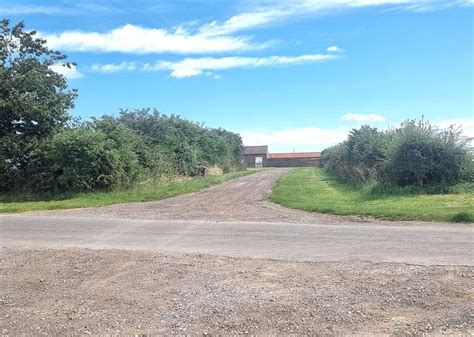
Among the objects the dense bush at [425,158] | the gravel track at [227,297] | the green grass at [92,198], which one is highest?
the dense bush at [425,158]

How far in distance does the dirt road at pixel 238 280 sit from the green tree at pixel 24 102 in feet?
39.1

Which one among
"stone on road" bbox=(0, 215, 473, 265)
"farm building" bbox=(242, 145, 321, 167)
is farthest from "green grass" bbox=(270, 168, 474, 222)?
"farm building" bbox=(242, 145, 321, 167)

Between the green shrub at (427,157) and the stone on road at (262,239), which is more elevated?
the green shrub at (427,157)

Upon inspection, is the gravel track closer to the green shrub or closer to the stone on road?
the stone on road

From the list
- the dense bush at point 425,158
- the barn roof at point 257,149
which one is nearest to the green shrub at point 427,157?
the dense bush at point 425,158

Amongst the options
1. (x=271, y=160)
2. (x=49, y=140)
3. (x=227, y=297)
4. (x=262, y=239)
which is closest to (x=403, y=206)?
(x=262, y=239)

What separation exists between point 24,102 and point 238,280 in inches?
756

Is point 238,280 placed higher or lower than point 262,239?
lower

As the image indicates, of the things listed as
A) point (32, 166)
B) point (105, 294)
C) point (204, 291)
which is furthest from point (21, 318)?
point (32, 166)

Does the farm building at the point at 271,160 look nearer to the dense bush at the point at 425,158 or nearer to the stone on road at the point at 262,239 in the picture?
the dense bush at the point at 425,158

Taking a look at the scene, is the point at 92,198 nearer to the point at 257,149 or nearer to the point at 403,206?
the point at 403,206

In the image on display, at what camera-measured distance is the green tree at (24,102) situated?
A: 2178 cm

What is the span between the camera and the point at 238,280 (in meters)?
6.57

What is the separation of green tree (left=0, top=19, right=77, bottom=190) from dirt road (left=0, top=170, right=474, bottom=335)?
11911mm
